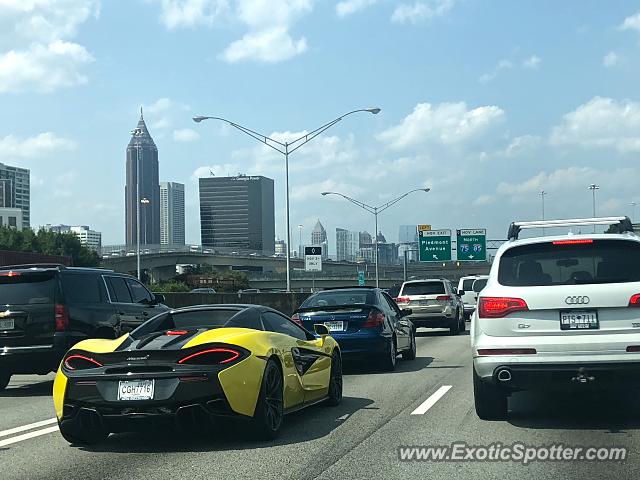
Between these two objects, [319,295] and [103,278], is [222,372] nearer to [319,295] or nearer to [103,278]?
[103,278]

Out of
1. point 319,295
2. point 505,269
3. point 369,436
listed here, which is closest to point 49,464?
point 369,436

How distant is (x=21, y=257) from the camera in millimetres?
33500

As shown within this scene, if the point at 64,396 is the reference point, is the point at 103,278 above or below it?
above

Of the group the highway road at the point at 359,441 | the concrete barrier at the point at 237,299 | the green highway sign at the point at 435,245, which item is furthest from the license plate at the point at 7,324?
the green highway sign at the point at 435,245

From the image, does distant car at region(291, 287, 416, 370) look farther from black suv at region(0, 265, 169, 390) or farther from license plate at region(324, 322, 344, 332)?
black suv at region(0, 265, 169, 390)

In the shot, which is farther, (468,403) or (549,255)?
(468,403)

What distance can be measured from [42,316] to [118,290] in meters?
2.00

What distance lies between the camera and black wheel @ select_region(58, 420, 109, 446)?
773 cm

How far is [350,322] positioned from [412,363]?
2.37 metres

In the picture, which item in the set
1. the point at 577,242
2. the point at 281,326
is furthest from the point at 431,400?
the point at 577,242

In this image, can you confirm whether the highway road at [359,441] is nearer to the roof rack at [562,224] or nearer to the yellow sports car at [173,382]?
the yellow sports car at [173,382]

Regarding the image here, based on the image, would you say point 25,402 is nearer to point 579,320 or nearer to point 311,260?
point 579,320

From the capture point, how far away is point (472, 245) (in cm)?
6688

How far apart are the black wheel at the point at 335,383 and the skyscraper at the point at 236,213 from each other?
15874cm
